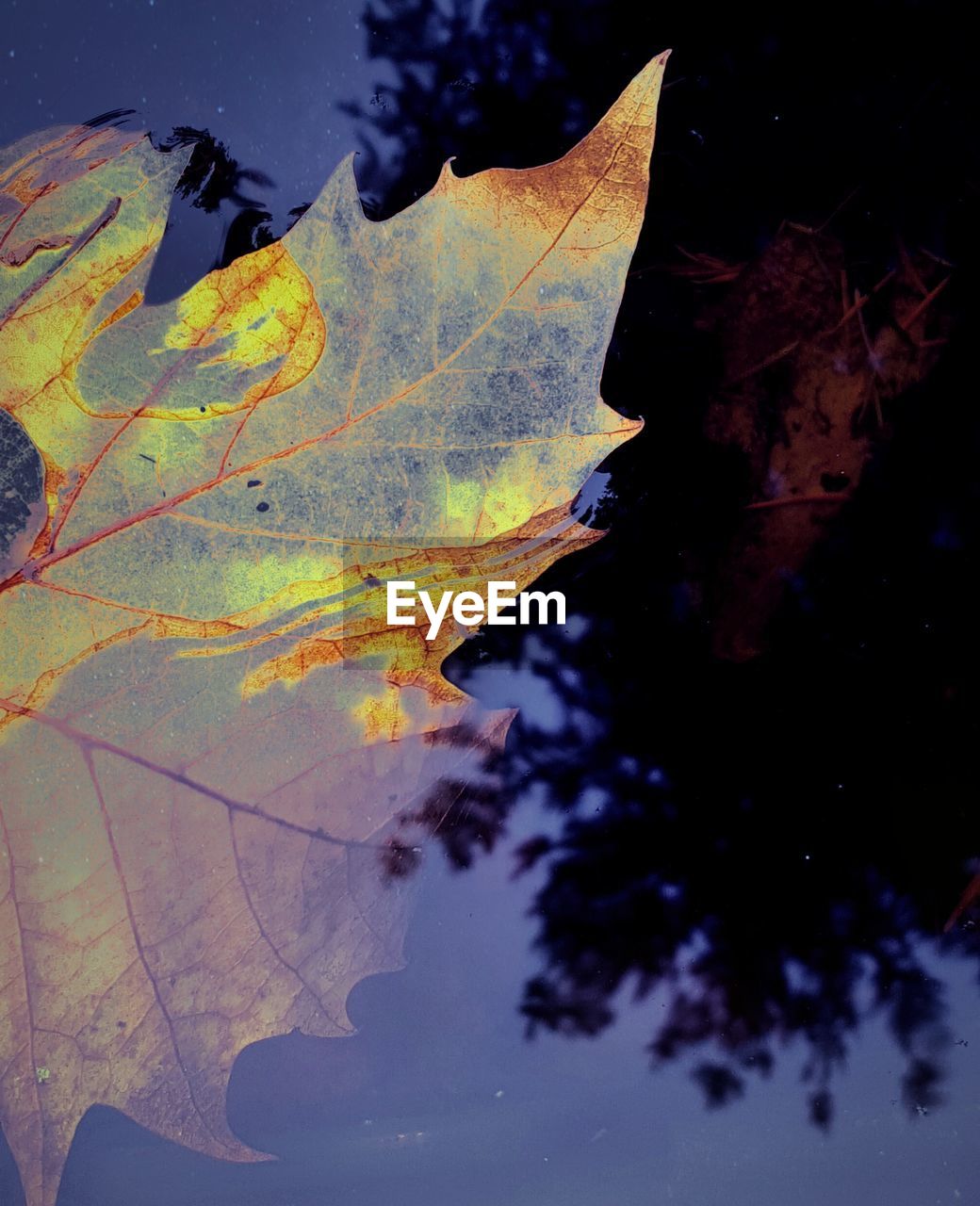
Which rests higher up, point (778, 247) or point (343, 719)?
point (778, 247)

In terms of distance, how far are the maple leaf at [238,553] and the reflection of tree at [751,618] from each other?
0.09 meters

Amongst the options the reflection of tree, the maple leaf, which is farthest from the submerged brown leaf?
the maple leaf

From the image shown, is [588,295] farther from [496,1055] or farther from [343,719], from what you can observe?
[496,1055]

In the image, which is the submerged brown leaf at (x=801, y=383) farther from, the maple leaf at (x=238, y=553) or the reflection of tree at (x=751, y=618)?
the maple leaf at (x=238, y=553)

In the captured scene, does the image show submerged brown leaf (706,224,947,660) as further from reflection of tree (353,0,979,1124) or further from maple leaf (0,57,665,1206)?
maple leaf (0,57,665,1206)

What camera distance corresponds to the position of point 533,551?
60 cm

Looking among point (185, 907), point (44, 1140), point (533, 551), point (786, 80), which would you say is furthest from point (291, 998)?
point (786, 80)

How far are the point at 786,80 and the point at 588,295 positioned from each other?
328 mm

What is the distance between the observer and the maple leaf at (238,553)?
53 cm

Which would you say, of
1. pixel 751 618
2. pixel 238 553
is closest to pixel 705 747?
pixel 751 618

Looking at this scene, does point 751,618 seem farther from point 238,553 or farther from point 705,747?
point 238,553

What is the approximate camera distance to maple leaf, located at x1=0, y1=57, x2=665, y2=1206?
534 millimetres

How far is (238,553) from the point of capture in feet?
1.84

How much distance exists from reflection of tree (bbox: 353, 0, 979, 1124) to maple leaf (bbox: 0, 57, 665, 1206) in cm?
9
